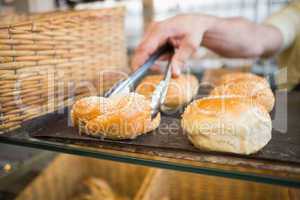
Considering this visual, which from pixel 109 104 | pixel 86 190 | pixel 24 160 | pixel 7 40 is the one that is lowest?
pixel 86 190

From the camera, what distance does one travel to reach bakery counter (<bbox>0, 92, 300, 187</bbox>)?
1.24ft

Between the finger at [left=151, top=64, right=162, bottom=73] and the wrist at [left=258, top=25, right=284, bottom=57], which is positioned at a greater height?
the wrist at [left=258, top=25, right=284, bottom=57]

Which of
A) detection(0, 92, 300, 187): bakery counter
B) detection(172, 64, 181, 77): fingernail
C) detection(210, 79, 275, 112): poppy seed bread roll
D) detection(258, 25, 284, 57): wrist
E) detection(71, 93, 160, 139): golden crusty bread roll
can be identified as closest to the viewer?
detection(0, 92, 300, 187): bakery counter

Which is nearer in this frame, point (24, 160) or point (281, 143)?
point (281, 143)

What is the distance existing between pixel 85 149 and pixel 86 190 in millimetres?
587

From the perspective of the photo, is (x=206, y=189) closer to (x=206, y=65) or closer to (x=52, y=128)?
(x=52, y=128)

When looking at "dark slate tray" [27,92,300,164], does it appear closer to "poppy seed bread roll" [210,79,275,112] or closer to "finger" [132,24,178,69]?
"poppy seed bread roll" [210,79,275,112]

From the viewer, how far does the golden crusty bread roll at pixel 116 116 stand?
0.48m

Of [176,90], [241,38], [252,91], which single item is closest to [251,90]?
[252,91]

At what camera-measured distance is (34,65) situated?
0.61 metres

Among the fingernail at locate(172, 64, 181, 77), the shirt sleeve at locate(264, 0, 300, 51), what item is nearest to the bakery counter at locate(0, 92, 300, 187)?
the fingernail at locate(172, 64, 181, 77)

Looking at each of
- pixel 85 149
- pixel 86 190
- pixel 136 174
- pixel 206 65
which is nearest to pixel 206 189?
pixel 136 174

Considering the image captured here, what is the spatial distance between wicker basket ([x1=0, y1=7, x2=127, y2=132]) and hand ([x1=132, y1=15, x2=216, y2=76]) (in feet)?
0.43

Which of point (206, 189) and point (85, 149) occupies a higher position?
point (85, 149)
